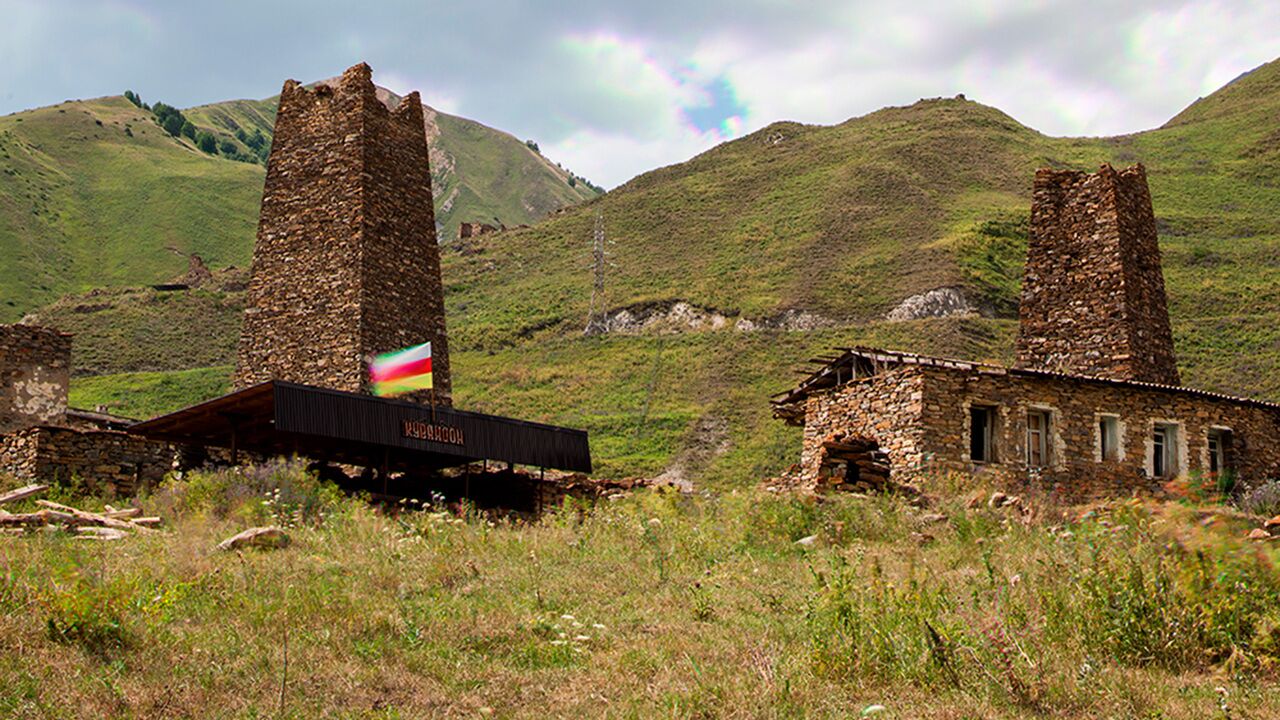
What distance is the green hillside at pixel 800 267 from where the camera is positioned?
4697 centimetres

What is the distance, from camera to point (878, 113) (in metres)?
108

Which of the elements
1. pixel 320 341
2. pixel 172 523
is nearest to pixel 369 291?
pixel 320 341

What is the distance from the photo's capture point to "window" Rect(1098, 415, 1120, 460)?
1809 centimetres

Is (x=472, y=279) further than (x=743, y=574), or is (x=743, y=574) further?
(x=472, y=279)

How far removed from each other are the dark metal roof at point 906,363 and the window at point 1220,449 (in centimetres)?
63

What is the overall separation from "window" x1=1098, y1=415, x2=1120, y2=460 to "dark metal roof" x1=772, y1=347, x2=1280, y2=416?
61 centimetres

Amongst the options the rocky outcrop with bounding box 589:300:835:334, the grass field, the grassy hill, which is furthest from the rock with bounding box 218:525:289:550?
the grassy hill

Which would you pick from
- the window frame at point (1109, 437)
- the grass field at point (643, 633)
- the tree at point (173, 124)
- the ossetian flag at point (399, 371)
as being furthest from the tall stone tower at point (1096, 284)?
the tree at point (173, 124)

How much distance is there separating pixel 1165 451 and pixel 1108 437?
1.32 m

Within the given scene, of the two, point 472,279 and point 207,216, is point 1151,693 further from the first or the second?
point 207,216

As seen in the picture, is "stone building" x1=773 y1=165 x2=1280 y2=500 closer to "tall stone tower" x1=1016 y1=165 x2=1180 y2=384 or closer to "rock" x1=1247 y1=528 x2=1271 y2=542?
"tall stone tower" x1=1016 y1=165 x2=1180 y2=384

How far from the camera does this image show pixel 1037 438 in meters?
17.7

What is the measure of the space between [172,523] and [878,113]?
103012 mm

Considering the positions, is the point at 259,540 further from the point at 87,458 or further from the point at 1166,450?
the point at 1166,450
